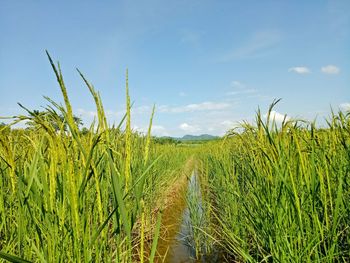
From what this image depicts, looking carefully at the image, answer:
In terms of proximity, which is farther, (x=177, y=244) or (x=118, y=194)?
(x=177, y=244)

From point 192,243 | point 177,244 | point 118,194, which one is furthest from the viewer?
point 177,244

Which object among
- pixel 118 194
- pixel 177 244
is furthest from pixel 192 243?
pixel 118 194

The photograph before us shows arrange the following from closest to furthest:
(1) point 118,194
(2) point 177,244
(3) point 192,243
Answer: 1. (1) point 118,194
2. (3) point 192,243
3. (2) point 177,244

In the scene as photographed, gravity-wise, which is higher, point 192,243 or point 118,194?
point 118,194

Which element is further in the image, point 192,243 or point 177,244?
point 177,244

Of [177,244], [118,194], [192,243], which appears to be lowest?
[177,244]

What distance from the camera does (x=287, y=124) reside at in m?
1.76

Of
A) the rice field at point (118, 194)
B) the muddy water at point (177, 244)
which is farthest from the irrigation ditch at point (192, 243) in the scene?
the rice field at point (118, 194)

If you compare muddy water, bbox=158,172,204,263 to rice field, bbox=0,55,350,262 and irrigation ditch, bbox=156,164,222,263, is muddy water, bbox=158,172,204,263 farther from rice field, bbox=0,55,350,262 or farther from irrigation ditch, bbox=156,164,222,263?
rice field, bbox=0,55,350,262

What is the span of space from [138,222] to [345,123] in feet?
10.7

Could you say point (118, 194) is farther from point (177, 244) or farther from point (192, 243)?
point (177, 244)

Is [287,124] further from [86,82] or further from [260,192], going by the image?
[86,82]

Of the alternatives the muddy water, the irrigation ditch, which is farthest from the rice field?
the muddy water

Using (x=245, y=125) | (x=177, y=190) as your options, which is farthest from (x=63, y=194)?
(x=177, y=190)
